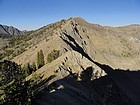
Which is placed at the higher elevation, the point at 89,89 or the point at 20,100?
the point at 20,100

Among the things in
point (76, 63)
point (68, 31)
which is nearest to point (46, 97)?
point (76, 63)

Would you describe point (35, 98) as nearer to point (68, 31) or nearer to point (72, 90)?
point (72, 90)

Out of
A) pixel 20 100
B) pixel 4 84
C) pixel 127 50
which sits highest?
pixel 4 84

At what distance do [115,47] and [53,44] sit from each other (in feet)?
139

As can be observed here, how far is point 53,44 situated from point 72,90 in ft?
153

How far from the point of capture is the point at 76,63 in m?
63.1

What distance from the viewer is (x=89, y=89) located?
2203 inches

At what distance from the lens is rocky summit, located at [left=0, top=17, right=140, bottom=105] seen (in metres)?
45.6

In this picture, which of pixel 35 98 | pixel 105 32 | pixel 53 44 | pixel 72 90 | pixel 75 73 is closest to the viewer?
pixel 35 98

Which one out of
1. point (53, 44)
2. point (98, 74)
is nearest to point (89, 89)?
point (98, 74)

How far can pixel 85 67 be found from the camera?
64375mm

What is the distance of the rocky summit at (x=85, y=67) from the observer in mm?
45562

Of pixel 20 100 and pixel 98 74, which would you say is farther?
pixel 98 74

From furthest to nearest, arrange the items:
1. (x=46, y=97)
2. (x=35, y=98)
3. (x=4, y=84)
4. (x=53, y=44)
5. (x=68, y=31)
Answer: (x=68, y=31)
(x=53, y=44)
(x=46, y=97)
(x=35, y=98)
(x=4, y=84)
